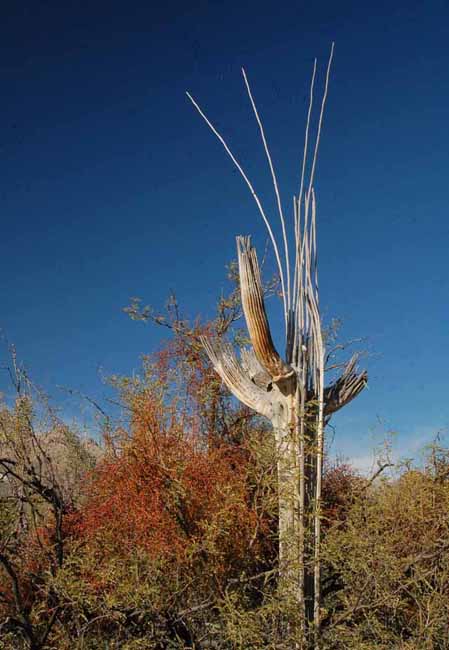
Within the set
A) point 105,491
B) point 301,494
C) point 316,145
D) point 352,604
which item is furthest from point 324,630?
point 316,145

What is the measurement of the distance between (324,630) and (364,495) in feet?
5.24

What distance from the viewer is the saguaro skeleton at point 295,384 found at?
15.5 feet

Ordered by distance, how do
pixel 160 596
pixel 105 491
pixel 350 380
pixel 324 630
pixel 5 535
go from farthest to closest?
pixel 350 380 → pixel 105 491 → pixel 324 630 → pixel 160 596 → pixel 5 535

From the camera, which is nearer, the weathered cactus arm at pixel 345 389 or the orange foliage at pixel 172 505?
the orange foliage at pixel 172 505

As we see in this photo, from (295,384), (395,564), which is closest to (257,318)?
(295,384)

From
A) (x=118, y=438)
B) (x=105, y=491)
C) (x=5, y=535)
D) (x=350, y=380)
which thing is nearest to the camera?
(x=5, y=535)

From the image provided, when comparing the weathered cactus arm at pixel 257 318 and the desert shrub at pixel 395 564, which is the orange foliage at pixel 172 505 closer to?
the desert shrub at pixel 395 564

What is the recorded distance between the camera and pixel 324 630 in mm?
4516

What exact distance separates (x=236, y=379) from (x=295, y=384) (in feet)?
2.43

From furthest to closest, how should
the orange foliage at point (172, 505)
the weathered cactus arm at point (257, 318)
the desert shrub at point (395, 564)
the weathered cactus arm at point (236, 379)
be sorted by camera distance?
1. the weathered cactus arm at point (236, 379)
2. the weathered cactus arm at point (257, 318)
3. the orange foliage at point (172, 505)
4. the desert shrub at point (395, 564)

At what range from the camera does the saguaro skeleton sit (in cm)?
472

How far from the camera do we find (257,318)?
5348mm

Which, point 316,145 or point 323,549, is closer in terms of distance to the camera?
point 323,549

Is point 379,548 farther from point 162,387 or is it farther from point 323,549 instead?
point 162,387
